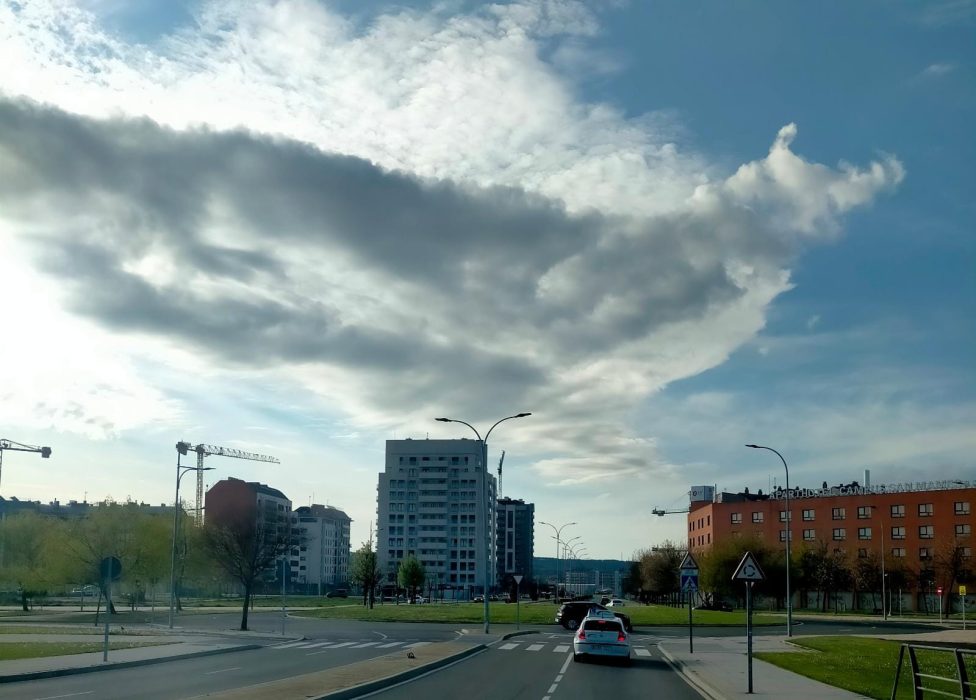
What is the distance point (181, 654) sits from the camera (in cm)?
3278

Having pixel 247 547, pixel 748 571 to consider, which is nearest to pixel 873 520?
pixel 247 547

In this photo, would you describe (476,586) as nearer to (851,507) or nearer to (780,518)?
(780,518)

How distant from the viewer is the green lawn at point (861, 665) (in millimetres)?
24156

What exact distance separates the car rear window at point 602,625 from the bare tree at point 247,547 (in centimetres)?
2355

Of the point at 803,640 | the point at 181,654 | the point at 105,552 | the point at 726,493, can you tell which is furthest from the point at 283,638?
the point at 726,493

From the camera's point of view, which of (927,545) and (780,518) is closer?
(927,545)

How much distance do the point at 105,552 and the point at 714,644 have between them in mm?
49255

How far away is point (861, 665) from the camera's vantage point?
30625mm

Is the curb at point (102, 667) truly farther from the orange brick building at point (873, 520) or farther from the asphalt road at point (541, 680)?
the orange brick building at point (873, 520)

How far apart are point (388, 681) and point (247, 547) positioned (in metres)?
31.6

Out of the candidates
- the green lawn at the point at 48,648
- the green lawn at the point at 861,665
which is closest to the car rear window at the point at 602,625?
the green lawn at the point at 861,665

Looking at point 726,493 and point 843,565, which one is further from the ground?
point 726,493

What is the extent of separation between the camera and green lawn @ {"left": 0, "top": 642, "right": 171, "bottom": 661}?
31.2 m

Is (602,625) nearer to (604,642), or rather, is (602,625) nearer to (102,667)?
(604,642)
